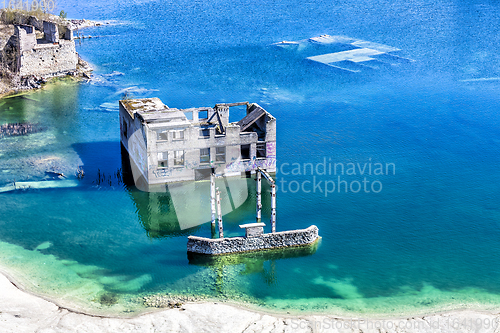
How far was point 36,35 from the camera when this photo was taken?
9238cm

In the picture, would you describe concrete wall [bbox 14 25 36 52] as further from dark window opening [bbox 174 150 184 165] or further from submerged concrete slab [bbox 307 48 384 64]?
submerged concrete slab [bbox 307 48 384 64]

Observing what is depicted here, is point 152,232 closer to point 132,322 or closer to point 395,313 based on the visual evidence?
point 132,322

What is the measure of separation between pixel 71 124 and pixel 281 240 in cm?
3891

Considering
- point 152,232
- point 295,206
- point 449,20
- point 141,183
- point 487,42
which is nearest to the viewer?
point 152,232

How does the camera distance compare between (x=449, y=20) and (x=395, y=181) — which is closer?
(x=395, y=181)

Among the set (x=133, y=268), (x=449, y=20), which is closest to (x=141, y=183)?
(x=133, y=268)

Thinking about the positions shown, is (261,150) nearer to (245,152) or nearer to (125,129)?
(245,152)

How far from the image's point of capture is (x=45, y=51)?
287 feet

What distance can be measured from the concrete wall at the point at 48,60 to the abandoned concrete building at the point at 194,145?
3347 cm

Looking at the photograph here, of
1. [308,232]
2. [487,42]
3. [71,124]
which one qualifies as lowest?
[308,232]

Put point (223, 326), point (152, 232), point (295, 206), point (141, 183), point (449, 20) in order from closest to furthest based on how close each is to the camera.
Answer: point (223, 326), point (152, 232), point (295, 206), point (141, 183), point (449, 20)

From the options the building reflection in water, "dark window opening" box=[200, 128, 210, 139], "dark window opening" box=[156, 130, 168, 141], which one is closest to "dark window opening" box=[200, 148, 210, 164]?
"dark window opening" box=[200, 128, 210, 139]

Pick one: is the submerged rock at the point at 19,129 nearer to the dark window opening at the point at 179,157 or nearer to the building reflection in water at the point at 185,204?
the building reflection in water at the point at 185,204

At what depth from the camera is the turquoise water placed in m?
43.6
